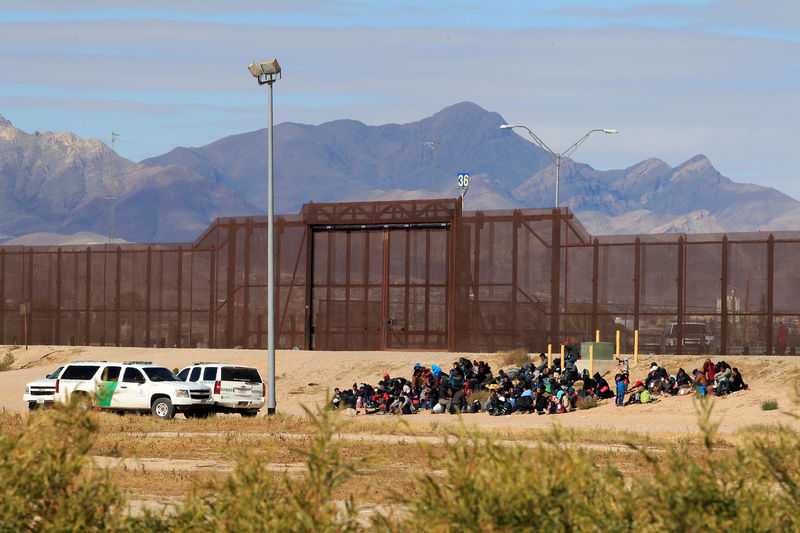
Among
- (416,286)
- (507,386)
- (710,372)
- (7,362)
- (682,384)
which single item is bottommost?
(7,362)

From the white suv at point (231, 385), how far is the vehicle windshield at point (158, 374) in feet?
1.51

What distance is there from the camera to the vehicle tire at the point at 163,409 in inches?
1054

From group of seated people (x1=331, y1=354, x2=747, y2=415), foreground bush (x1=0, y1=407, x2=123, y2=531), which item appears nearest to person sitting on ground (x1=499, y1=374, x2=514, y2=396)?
group of seated people (x1=331, y1=354, x2=747, y2=415)

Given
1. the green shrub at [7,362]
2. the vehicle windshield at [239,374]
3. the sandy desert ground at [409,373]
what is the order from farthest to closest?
the green shrub at [7,362]
the vehicle windshield at [239,374]
the sandy desert ground at [409,373]

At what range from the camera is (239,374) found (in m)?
28.4

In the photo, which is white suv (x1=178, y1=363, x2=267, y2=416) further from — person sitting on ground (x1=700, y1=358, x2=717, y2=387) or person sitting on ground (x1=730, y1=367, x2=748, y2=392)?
person sitting on ground (x1=730, y1=367, x2=748, y2=392)

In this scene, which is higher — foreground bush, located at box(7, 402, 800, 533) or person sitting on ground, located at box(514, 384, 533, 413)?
foreground bush, located at box(7, 402, 800, 533)

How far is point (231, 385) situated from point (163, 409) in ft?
6.19

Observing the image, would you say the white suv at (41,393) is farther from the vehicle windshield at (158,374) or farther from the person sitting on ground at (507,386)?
the person sitting on ground at (507,386)

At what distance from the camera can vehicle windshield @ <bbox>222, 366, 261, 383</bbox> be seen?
92.1 feet

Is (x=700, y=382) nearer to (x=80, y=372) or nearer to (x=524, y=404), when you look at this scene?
(x=524, y=404)

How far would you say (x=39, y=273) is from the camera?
5322 centimetres

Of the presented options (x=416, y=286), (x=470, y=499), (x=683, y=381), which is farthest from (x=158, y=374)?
(x=470, y=499)

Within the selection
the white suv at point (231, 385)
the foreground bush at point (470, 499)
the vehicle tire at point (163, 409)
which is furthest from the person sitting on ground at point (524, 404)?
the foreground bush at point (470, 499)
